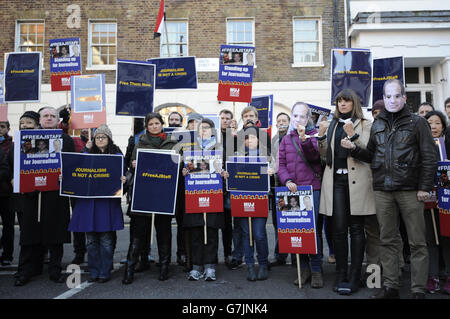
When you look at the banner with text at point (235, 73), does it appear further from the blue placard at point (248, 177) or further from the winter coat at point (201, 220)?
the blue placard at point (248, 177)

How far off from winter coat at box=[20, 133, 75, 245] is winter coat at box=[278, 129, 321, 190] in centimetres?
293

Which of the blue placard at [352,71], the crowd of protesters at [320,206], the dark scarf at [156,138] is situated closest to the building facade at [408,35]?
the blue placard at [352,71]

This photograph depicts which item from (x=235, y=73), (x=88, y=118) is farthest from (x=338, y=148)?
(x=88, y=118)

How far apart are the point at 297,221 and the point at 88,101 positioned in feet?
12.1

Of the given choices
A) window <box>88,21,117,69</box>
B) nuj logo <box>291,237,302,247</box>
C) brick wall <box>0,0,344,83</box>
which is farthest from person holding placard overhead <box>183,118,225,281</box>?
window <box>88,21,117,69</box>

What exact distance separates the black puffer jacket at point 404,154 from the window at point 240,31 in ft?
34.5

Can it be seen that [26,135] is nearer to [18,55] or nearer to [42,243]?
[42,243]

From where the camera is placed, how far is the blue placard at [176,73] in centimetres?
729

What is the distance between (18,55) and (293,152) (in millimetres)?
5235

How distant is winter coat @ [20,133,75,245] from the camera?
475 cm

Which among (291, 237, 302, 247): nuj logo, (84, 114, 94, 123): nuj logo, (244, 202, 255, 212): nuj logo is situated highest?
(84, 114, 94, 123): nuj logo

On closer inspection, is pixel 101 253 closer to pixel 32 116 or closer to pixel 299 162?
pixel 32 116

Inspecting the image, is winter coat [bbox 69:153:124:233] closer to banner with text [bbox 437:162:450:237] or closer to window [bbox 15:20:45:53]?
banner with text [bbox 437:162:450:237]

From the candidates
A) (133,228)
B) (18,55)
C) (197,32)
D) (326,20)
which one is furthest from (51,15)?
(133,228)
